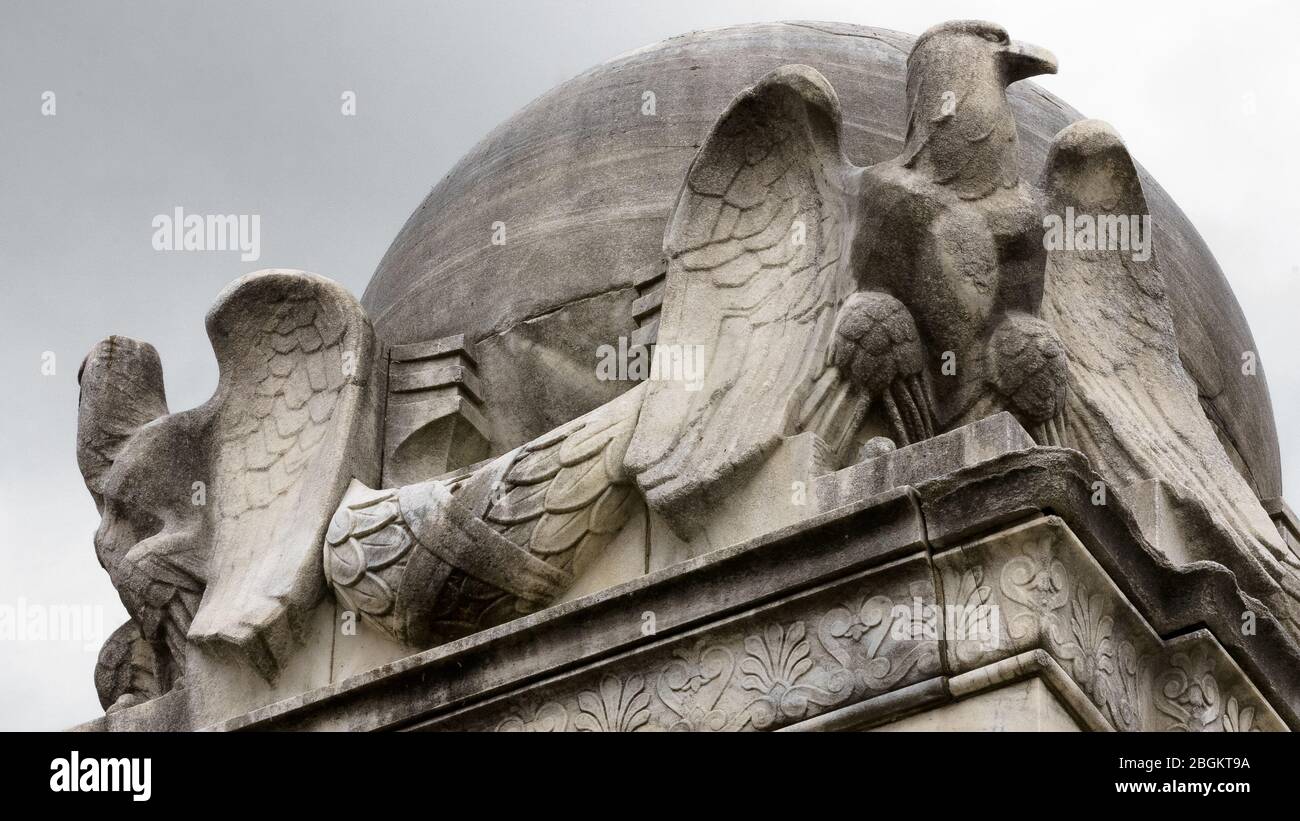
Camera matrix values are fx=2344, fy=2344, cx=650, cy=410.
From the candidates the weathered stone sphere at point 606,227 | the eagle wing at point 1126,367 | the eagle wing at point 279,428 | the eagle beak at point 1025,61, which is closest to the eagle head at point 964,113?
the eagle beak at point 1025,61

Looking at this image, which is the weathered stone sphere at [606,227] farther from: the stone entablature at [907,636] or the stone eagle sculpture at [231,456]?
the stone entablature at [907,636]

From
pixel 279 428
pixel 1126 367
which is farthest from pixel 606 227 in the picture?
pixel 1126 367

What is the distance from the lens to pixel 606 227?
9680 mm

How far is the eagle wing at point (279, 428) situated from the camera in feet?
29.1

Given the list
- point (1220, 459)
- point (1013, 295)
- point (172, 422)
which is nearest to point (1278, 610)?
point (1220, 459)

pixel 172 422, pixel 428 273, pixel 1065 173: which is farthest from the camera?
pixel 428 273

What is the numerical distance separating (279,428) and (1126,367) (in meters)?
3.32

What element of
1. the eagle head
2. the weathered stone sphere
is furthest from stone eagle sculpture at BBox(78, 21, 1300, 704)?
the weathered stone sphere

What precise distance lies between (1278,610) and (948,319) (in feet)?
5.29

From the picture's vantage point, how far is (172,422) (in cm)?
939

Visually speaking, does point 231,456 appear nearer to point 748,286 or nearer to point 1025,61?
point 748,286
